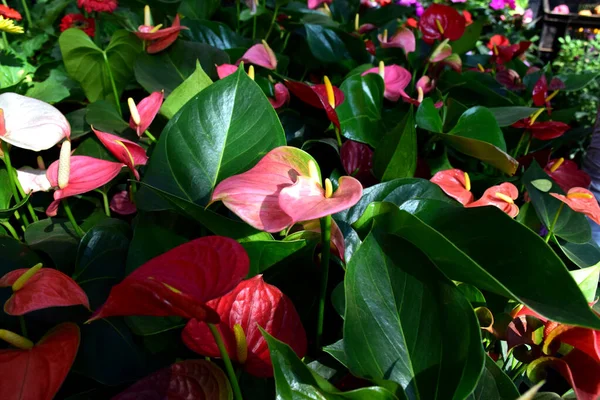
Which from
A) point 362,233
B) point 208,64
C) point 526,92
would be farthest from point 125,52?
point 526,92

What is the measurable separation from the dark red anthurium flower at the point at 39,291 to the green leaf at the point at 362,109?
401mm

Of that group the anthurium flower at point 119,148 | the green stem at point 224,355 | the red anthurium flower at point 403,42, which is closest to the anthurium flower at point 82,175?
the anthurium flower at point 119,148

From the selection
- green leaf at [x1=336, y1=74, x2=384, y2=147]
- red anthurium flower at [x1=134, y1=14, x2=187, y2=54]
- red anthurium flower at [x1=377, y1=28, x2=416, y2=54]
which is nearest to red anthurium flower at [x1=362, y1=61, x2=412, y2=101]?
green leaf at [x1=336, y1=74, x2=384, y2=147]

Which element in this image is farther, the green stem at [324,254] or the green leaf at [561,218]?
the green leaf at [561,218]

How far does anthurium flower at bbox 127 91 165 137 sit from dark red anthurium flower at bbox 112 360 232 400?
0.32 meters

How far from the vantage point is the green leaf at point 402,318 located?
0.37m

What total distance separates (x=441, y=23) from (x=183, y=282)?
2.77 ft

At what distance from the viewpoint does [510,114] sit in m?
0.76

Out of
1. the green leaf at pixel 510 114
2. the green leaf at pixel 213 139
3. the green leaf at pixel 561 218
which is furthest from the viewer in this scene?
the green leaf at pixel 510 114

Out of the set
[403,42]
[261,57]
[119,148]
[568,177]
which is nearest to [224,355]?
[119,148]

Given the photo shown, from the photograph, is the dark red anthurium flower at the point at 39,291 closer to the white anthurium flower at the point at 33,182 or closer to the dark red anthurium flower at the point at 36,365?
the dark red anthurium flower at the point at 36,365

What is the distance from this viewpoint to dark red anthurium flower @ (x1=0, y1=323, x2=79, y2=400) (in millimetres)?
367

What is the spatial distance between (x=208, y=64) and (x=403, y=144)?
38 cm

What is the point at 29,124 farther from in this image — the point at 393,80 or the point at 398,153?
the point at 393,80
